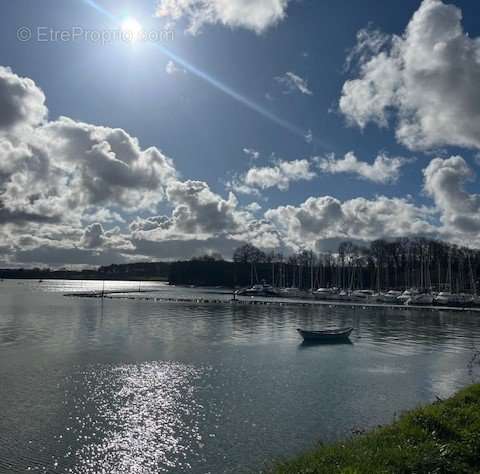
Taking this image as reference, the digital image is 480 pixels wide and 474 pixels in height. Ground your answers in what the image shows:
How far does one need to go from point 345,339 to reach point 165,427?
37.4m

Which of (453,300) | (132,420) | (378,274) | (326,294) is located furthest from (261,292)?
(132,420)

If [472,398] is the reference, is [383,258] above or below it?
above

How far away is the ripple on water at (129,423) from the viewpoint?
18.6 meters

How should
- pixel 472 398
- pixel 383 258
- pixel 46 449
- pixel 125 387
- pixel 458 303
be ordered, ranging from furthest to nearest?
pixel 383 258 → pixel 458 303 → pixel 125 387 → pixel 472 398 → pixel 46 449

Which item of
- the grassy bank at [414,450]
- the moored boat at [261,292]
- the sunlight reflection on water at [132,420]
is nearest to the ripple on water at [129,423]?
the sunlight reflection on water at [132,420]

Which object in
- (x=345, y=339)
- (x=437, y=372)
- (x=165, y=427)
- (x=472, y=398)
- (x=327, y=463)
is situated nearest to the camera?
(x=327, y=463)

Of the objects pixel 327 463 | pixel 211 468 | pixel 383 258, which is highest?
pixel 383 258

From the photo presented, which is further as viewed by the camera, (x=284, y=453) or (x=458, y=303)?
(x=458, y=303)

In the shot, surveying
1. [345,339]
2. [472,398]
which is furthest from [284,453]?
[345,339]

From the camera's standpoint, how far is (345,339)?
56.7m

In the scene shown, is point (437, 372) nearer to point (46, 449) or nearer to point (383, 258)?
point (46, 449)

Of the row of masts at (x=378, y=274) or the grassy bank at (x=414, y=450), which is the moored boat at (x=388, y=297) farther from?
the grassy bank at (x=414, y=450)

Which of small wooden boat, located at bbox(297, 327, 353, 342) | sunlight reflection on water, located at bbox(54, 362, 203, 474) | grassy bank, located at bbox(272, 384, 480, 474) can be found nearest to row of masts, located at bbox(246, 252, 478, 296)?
small wooden boat, located at bbox(297, 327, 353, 342)

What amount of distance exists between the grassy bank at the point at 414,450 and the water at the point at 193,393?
14.0ft
